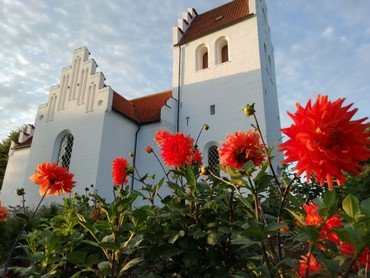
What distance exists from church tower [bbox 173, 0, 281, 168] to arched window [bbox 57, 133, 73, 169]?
5.65m

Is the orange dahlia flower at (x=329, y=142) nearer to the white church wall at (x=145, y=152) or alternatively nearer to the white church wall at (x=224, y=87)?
the white church wall at (x=224, y=87)

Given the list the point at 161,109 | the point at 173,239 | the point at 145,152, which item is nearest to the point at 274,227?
the point at 173,239

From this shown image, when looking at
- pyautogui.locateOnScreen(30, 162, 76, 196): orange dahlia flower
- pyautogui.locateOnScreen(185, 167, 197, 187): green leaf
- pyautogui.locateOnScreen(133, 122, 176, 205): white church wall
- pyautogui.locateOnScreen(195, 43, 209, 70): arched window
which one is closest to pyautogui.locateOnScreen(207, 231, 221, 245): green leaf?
pyautogui.locateOnScreen(185, 167, 197, 187): green leaf

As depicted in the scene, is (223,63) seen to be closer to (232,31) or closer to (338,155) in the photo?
(232,31)

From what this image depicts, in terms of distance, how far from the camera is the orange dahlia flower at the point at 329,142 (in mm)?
991

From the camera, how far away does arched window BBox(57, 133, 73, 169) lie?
47.3 ft

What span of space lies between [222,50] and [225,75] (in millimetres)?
2333

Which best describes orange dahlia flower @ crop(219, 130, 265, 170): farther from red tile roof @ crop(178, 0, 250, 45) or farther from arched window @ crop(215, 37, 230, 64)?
red tile roof @ crop(178, 0, 250, 45)

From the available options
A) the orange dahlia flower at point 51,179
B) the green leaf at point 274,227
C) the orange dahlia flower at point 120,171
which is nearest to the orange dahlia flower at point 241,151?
the green leaf at point 274,227

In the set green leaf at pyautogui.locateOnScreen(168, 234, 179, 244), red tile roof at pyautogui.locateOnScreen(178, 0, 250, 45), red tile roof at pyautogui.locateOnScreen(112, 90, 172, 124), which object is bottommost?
green leaf at pyautogui.locateOnScreen(168, 234, 179, 244)

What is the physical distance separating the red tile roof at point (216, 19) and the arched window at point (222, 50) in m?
0.72

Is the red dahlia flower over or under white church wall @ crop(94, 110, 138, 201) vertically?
under

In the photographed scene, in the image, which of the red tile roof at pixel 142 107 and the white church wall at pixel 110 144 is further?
the red tile roof at pixel 142 107

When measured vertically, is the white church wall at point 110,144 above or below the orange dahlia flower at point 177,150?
above
